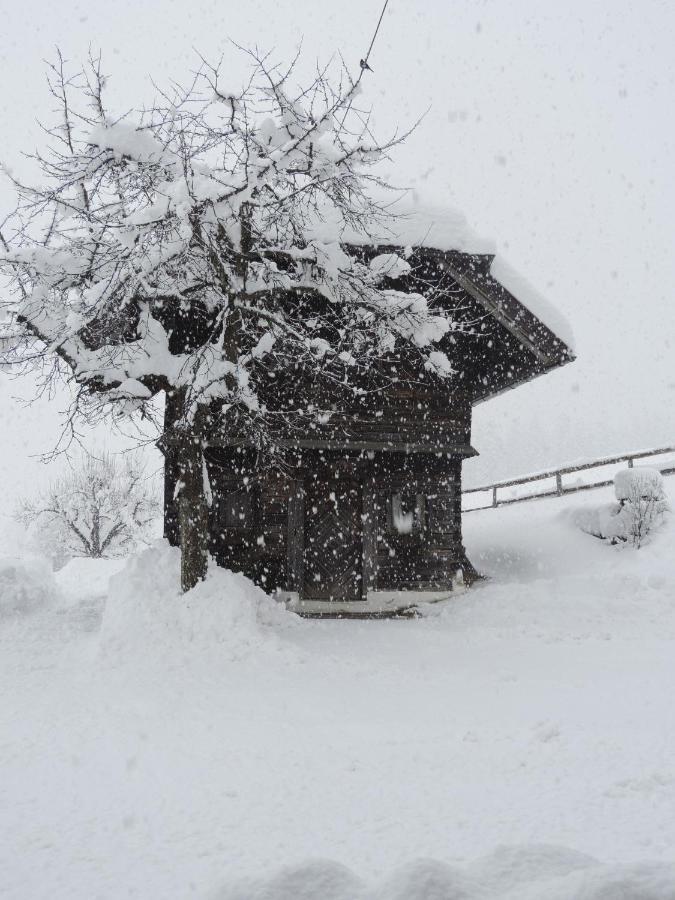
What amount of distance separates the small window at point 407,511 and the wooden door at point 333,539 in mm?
713

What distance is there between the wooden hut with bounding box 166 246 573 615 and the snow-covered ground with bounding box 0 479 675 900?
178cm

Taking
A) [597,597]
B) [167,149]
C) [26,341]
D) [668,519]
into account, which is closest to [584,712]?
[597,597]

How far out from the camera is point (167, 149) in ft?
23.7

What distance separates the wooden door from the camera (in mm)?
10664

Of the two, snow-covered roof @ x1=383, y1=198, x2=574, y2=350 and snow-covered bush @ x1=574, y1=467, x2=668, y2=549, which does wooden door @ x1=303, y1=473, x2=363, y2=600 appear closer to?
snow-covered roof @ x1=383, y1=198, x2=574, y2=350

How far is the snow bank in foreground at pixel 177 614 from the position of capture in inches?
269

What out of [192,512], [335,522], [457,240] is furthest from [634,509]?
[192,512]

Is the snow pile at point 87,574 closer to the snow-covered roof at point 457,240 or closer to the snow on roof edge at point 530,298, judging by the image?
the snow-covered roof at point 457,240

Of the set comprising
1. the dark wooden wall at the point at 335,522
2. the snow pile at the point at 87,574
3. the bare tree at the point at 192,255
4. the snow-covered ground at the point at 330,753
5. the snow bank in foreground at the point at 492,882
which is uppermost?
the bare tree at the point at 192,255

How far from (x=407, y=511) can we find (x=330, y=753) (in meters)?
7.15

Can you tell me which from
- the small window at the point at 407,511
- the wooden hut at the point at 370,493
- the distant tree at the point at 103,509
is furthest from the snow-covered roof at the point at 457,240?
A: the distant tree at the point at 103,509

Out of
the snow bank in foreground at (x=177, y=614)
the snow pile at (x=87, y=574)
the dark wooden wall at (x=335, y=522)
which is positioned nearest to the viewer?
the snow bank in foreground at (x=177, y=614)

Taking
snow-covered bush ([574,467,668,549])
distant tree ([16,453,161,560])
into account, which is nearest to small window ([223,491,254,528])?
snow-covered bush ([574,467,668,549])

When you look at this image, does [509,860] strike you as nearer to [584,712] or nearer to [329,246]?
[584,712]
